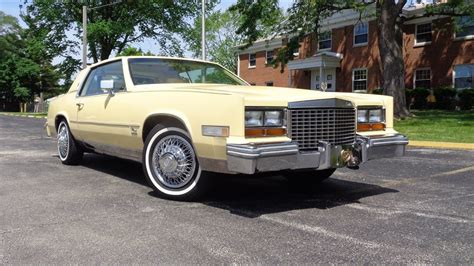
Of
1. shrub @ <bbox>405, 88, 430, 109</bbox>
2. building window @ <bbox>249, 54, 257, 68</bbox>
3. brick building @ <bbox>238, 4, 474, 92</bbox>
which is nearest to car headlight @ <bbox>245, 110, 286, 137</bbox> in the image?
brick building @ <bbox>238, 4, 474, 92</bbox>

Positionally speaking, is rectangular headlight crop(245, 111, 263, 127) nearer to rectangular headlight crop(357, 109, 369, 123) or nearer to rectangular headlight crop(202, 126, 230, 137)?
rectangular headlight crop(202, 126, 230, 137)

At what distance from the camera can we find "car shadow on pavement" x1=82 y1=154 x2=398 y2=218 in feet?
15.6

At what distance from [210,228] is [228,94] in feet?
3.88

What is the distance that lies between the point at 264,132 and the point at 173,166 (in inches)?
42.0

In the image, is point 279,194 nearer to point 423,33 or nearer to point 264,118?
point 264,118

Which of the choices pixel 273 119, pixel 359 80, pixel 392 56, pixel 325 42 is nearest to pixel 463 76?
pixel 359 80

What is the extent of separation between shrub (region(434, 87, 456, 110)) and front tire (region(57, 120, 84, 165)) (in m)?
22.0

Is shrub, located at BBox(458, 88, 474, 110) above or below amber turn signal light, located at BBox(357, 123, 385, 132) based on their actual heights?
above

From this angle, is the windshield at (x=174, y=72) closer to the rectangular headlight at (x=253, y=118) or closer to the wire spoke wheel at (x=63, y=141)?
the rectangular headlight at (x=253, y=118)

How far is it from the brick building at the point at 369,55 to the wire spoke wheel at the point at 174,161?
17.3m

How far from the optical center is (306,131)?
4.54 metres

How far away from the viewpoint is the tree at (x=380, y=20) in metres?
19.4

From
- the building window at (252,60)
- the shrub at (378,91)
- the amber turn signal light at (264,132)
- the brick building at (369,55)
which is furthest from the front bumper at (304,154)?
the building window at (252,60)

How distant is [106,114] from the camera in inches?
237
